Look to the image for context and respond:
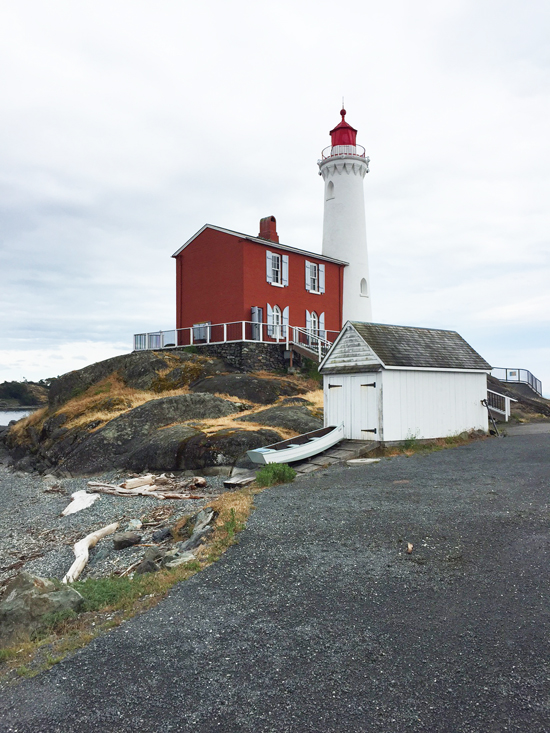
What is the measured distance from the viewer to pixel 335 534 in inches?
338

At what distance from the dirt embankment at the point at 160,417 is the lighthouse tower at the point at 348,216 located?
393 inches

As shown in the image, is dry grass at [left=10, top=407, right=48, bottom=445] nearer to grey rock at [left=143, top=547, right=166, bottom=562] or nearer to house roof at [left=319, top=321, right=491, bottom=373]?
house roof at [left=319, top=321, right=491, bottom=373]

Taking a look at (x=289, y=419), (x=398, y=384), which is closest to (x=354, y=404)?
(x=398, y=384)

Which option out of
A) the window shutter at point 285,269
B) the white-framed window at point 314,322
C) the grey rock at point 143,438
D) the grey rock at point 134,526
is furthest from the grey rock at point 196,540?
the white-framed window at point 314,322

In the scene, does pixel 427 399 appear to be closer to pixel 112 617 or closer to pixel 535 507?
pixel 535 507

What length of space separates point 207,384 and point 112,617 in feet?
66.1

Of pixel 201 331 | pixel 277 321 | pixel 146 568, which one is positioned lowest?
pixel 146 568

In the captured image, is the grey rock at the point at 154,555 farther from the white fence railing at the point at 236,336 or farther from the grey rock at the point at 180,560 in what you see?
the white fence railing at the point at 236,336

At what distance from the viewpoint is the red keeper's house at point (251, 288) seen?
30125mm

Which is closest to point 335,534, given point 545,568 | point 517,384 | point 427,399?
point 545,568

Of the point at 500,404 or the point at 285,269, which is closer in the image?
the point at 500,404

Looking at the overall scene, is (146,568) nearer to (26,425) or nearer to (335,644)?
(335,644)

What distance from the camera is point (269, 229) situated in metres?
33.3

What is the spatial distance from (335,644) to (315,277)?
98.4 feet
